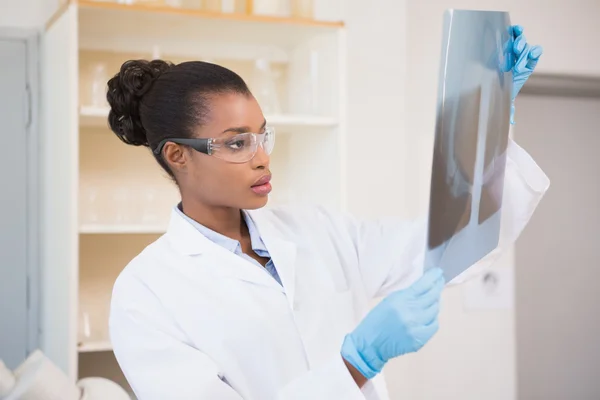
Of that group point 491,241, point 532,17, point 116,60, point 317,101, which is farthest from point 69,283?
point 532,17

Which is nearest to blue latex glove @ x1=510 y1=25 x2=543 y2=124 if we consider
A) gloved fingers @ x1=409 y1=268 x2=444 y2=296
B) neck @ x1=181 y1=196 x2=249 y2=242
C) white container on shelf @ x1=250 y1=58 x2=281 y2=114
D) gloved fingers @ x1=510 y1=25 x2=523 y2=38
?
gloved fingers @ x1=510 y1=25 x2=523 y2=38

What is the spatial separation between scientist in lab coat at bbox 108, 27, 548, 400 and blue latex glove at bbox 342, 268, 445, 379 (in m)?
0.17

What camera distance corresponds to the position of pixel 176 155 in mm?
1465

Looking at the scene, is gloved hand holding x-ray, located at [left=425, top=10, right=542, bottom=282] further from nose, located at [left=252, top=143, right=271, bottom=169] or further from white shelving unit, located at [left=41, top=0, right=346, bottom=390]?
white shelving unit, located at [left=41, top=0, right=346, bottom=390]

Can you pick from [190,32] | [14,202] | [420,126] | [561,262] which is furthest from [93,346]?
[561,262]

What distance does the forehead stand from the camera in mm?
1405

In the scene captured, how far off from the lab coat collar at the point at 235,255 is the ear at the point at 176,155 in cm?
10

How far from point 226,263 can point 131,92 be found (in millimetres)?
356

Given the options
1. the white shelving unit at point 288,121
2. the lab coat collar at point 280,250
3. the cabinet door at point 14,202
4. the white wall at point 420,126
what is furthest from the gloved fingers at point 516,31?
the cabinet door at point 14,202

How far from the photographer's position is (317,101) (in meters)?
2.71

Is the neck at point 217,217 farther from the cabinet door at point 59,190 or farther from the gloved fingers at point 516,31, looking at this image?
the cabinet door at point 59,190

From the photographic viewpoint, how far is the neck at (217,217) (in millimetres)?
1495

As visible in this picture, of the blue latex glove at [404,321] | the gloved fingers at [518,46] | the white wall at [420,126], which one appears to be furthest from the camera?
the white wall at [420,126]

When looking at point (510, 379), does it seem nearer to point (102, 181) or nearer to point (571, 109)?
point (571, 109)
